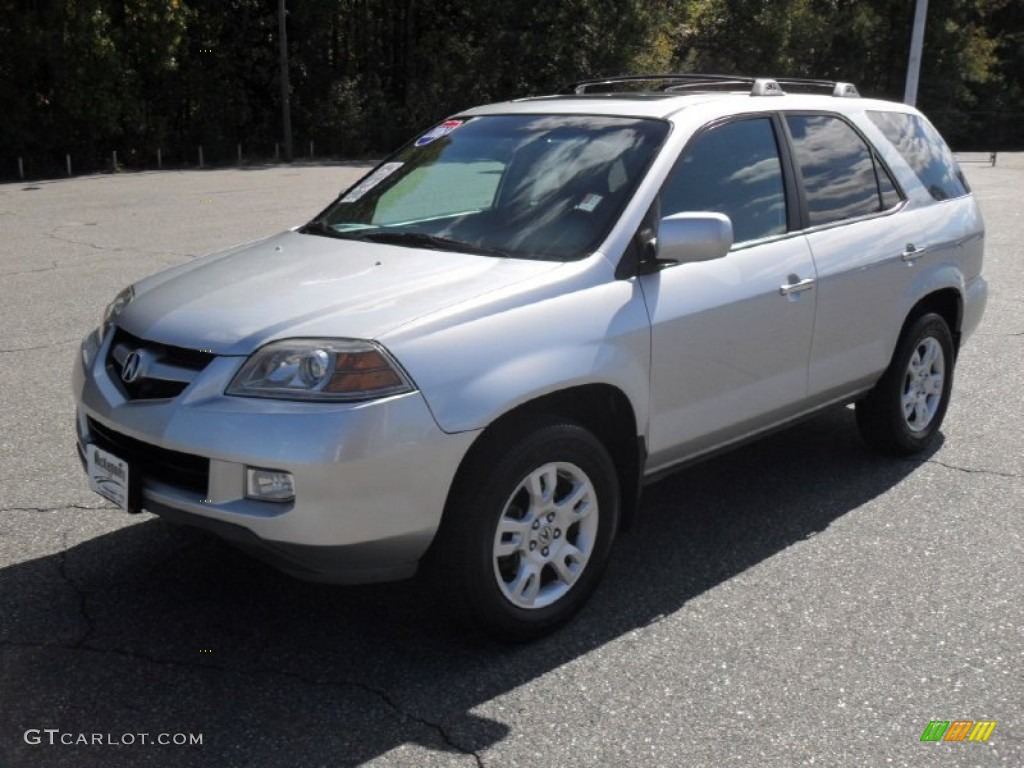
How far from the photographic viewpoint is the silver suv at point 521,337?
3.30 metres

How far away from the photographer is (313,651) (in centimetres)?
370

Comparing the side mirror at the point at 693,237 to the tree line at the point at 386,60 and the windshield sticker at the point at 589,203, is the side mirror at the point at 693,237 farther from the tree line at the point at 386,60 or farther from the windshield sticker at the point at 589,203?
the tree line at the point at 386,60

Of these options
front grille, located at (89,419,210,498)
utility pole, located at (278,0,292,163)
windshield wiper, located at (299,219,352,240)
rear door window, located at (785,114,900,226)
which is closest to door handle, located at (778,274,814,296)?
rear door window, located at (785,114,900,226)

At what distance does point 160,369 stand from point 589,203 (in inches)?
63.3

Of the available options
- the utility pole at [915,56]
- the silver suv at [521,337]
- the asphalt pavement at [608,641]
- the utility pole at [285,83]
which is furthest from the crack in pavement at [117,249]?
the utility pole at [285,83]

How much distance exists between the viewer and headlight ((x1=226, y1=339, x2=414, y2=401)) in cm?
A: 329

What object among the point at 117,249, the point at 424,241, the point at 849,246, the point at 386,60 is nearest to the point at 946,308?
the point at 849,246

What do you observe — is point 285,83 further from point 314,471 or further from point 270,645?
point 314,471

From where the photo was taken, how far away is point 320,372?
3.31m

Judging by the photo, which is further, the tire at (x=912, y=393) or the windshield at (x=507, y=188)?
the tire at (x=912, y=393)

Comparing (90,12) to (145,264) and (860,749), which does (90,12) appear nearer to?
(145,264)

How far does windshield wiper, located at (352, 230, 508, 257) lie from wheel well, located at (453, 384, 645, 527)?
0.59m

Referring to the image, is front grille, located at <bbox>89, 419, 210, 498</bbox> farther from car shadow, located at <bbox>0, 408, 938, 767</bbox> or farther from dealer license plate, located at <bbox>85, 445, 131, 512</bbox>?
car shadow, located at <bbox>0, 408, 938, 767</bbox>

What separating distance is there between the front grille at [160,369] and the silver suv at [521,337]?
1 centimetres
